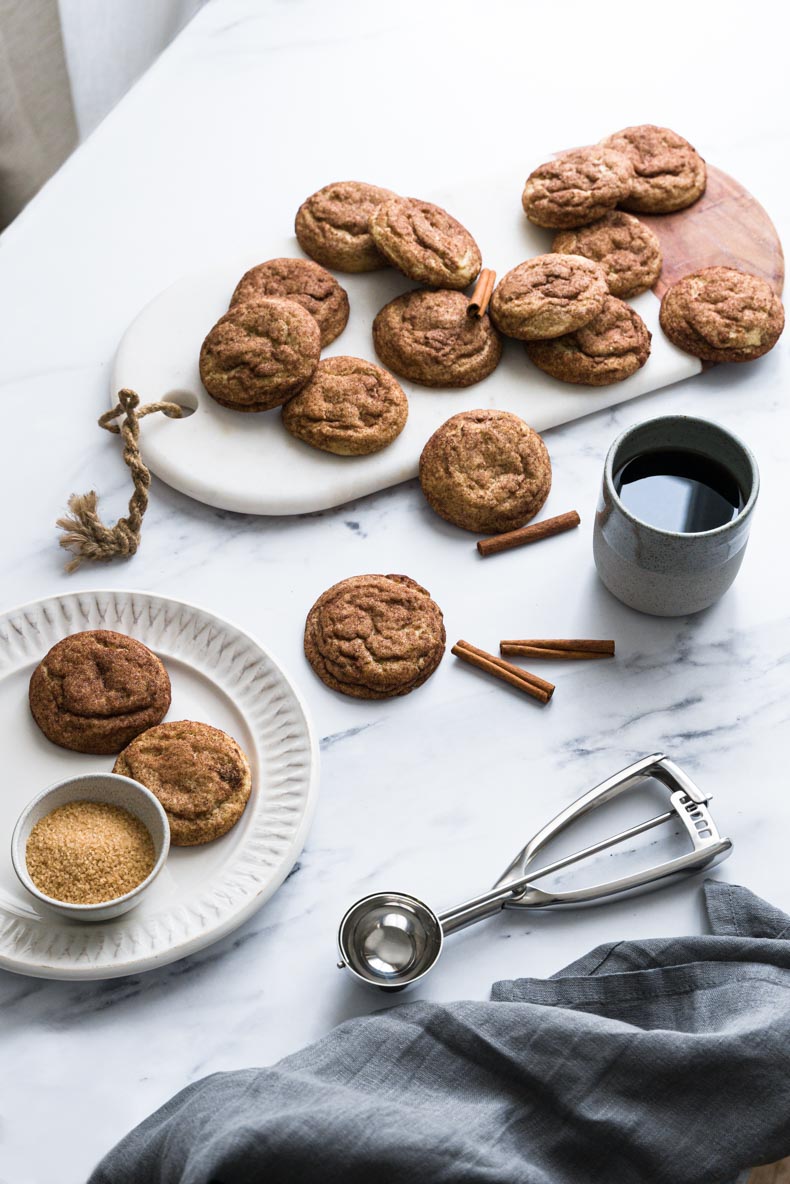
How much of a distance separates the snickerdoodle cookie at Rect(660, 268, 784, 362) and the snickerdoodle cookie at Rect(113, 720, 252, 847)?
81 centimetres

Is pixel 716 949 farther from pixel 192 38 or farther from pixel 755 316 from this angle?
pixel 192 38

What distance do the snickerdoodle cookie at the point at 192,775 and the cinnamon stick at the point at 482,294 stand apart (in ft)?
2.14

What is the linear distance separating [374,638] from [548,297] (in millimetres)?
511

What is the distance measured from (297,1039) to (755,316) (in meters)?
1.04

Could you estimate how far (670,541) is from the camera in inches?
45.5

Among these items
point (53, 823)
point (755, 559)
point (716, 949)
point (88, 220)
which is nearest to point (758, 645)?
point (755, 559)

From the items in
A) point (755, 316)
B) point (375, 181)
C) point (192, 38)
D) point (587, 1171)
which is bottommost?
→ point (587, 1171)

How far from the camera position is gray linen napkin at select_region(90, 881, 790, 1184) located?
848mm

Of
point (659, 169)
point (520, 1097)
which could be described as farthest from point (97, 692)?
point (659, 169)

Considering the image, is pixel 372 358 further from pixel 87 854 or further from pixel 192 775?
pixel 87 854

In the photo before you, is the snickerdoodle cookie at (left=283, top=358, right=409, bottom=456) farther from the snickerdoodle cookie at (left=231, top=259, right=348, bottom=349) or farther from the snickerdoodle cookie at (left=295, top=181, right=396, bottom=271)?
the snickerdoodle cookie at (left=295, top=181, right=396, bottom=271)

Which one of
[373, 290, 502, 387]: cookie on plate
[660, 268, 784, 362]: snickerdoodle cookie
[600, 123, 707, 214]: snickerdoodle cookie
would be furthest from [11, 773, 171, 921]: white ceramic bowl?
[600, 123, 707, 214]: snickerdoodle cookie

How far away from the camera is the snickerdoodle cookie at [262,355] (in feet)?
4.47

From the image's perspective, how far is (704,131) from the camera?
1.84m
